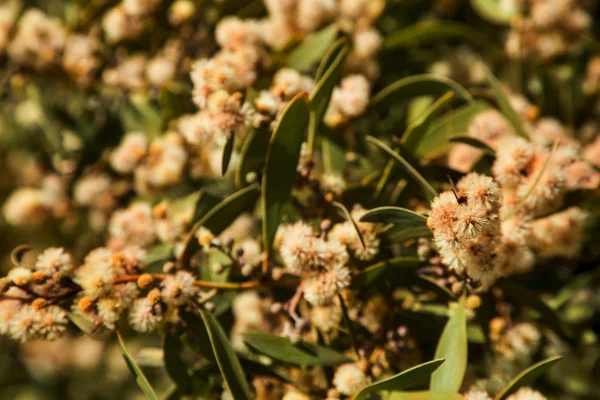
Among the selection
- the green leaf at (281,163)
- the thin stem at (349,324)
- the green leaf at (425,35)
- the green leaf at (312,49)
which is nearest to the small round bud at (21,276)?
the green leaf at (281,163)

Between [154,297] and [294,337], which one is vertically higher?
[154,297]

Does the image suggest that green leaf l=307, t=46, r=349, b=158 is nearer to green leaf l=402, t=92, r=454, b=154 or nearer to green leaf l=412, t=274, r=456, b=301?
green leaf l=402, t=92, r=454, b=154

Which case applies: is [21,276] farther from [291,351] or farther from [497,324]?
[497,324]

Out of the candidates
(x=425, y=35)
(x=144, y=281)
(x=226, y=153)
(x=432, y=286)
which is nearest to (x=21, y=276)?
(x=144, y=281)

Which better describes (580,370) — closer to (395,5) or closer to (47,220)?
(395,5)

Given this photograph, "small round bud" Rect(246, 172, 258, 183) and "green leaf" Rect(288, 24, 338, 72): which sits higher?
"green leaf" Rect(288, 24, 338, 72)

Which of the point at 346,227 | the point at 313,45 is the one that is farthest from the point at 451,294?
the point at 313,45

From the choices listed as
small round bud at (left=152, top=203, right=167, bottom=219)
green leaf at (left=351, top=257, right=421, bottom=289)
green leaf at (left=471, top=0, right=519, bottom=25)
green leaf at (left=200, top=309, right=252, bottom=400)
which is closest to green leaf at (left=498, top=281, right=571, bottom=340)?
green leaf at (left=351, top=257, right=421, bottom=289)
